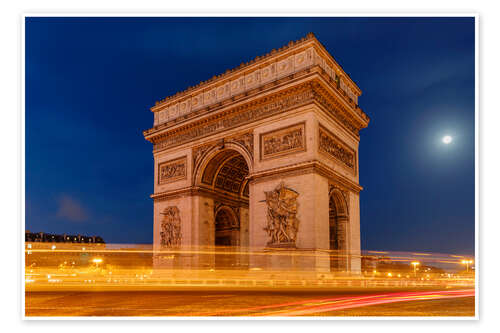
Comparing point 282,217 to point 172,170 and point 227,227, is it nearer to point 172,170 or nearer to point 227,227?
point 227,227

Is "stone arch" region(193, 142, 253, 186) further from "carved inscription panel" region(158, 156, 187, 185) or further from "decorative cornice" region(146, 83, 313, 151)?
"carved inscription panel" region(158, 156, 187, 185)

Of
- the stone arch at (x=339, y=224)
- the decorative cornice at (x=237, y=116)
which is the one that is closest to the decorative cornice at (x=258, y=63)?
the decorative cornice at (x=237, y=116)

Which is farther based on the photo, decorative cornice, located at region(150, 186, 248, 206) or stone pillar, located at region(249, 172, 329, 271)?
decorative cornice, located at region(150, 186, 248, 206)

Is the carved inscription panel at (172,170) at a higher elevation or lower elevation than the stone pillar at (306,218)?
higher

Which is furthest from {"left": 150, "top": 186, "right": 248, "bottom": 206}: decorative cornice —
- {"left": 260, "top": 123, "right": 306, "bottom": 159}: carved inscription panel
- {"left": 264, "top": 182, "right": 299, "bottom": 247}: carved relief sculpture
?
{"left": 264, "top": 182, "right": 299, "bottom": 247}: carved relief sculpture

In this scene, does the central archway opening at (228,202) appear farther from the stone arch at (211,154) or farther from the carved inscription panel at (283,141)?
the carved inscription panel at (283,141)
